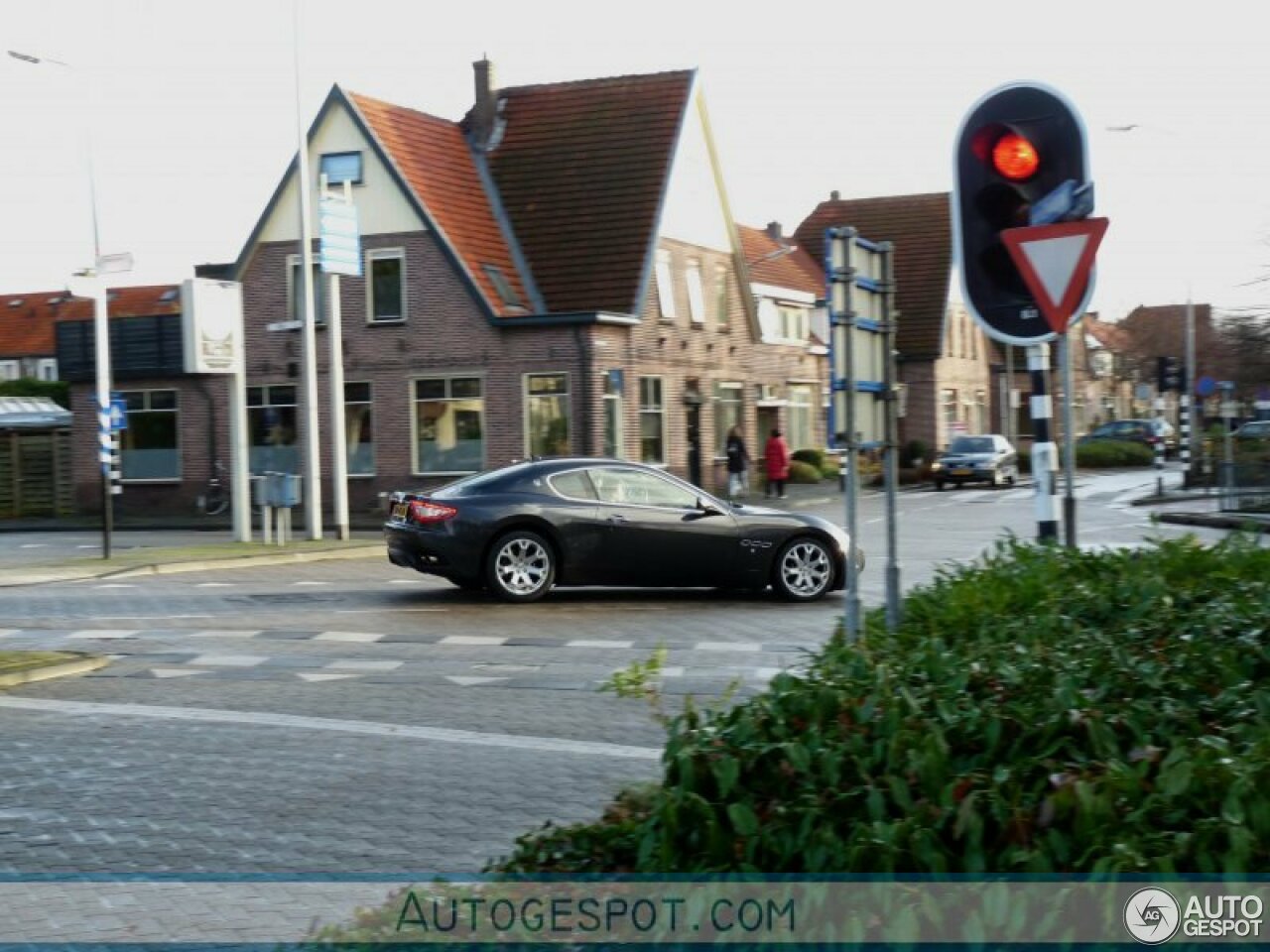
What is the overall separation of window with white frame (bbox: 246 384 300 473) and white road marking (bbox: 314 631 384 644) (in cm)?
2644

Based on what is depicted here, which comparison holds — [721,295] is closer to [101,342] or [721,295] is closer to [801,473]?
[801,473]

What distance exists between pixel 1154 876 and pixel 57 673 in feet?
30.9

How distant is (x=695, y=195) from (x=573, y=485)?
91.3 feet

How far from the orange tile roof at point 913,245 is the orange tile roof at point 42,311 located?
39.9 meters

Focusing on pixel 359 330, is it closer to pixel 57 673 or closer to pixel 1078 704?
pixel 57 673

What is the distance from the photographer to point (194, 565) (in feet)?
73.7

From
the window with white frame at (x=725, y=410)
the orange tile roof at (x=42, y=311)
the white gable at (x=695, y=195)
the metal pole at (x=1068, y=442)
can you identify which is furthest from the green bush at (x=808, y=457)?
the orange tile roof at (x=42, y=311)

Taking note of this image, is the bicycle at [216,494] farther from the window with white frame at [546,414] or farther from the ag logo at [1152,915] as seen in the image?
the ag logo at [1152,915]

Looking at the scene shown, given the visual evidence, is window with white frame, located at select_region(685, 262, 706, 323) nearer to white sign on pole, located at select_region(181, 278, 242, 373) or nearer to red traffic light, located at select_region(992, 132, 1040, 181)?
white sign on pole, located at select_region(181, 278, 242, 373)

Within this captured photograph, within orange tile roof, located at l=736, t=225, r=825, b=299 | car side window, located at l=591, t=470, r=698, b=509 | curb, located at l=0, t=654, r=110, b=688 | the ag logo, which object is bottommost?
curb, located at l=0, t=654, r=110, b=688

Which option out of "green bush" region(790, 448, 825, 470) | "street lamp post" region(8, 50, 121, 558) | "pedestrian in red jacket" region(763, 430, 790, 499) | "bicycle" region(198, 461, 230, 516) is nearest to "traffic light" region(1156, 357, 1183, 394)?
"pedestrian in red jacket" region(763, 430, 790, 499)

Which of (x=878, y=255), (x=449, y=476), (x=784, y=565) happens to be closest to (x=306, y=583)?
(x=784, y=565)

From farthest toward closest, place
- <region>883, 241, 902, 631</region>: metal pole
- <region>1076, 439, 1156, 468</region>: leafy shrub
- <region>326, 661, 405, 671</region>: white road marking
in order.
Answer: <region>1076, 439, 1156, 468</region>: leafy shrub, <region>326, 661, 405, 671</region>: white road marking, <region>883, 241, 902, 631</region>: metal pole

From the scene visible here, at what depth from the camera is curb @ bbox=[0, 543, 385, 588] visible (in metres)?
20.5
